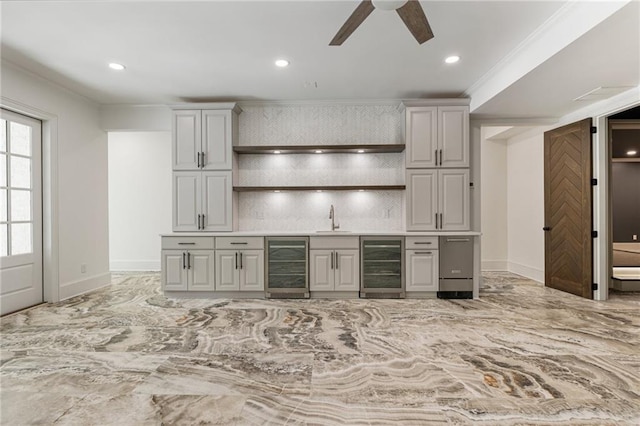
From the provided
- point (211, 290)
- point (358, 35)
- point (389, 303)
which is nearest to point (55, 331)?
point (211, 290)

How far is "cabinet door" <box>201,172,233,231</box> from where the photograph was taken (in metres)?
4.63

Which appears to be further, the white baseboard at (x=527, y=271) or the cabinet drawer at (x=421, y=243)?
the white baseboard at (x=527, y=271)

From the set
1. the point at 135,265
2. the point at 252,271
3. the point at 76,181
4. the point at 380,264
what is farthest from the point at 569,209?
the point at 135,265

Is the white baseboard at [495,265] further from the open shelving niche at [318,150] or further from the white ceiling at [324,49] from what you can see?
the open shelving niche at [318,150]

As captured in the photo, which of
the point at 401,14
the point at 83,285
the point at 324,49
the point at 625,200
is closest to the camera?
the point at 401,14

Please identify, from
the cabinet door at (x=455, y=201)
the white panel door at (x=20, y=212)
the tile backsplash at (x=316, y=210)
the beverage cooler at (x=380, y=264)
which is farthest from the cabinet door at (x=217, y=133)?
the cabinet door at (x=455, y=201)

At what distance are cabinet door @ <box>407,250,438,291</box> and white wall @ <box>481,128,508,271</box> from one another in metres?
2.70

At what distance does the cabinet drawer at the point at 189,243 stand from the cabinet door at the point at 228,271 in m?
0.25

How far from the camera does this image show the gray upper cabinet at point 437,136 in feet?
14.8

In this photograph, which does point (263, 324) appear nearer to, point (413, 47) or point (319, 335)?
point (319, 335)

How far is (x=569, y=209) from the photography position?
15.3 ft

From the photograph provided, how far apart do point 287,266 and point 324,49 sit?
271cm

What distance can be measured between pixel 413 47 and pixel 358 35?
63cm

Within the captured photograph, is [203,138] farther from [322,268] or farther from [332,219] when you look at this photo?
[322,268]
